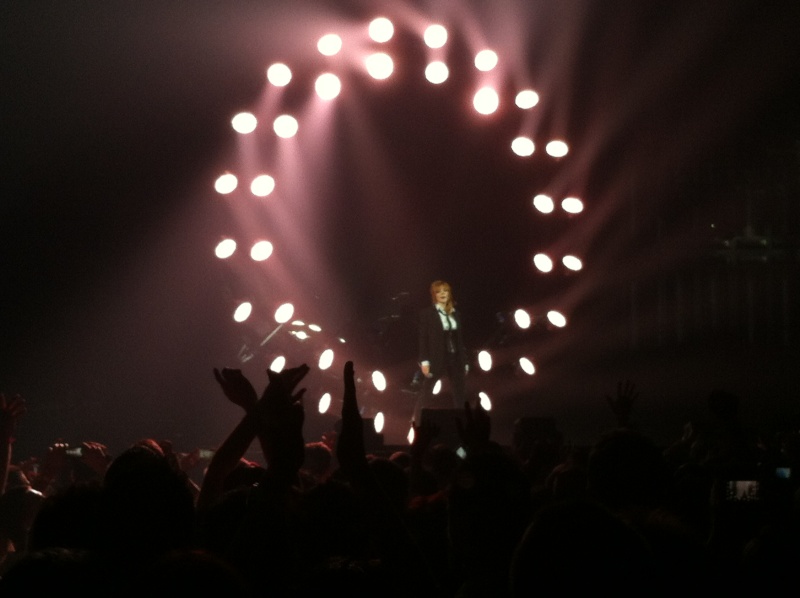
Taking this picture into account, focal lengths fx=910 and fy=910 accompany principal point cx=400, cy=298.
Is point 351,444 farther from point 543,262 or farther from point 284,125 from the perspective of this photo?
point 543,262

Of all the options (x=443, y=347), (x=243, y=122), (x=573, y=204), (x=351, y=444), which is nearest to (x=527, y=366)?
(x=443, y=347)

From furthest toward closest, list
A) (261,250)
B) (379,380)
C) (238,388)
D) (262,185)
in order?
(379,380), (261,250), (262,185), (238,388)

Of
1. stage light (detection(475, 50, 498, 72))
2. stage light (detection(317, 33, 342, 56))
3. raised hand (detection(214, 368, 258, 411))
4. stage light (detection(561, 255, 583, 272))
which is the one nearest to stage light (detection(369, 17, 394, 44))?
stage light (detection(317, 33, 342, 56))

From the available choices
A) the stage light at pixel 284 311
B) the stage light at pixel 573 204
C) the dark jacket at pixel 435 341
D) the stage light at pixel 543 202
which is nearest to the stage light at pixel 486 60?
the stage light at pixel 543 202

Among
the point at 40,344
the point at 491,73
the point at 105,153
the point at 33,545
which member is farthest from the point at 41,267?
the point at 33,545

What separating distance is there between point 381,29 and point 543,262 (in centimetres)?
354

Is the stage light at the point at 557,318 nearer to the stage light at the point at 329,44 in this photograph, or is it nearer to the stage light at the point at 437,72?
the stage light at the point at 437,72

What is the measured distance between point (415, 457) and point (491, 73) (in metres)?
7.96

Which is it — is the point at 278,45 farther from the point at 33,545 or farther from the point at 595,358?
the point at 33,545

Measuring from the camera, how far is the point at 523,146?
11133 millimetres

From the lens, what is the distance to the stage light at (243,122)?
10328mm

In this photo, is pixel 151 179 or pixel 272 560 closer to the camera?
pixel 272 560

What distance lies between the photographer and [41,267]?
40.7 ft

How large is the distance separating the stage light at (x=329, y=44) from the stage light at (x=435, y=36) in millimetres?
1007
